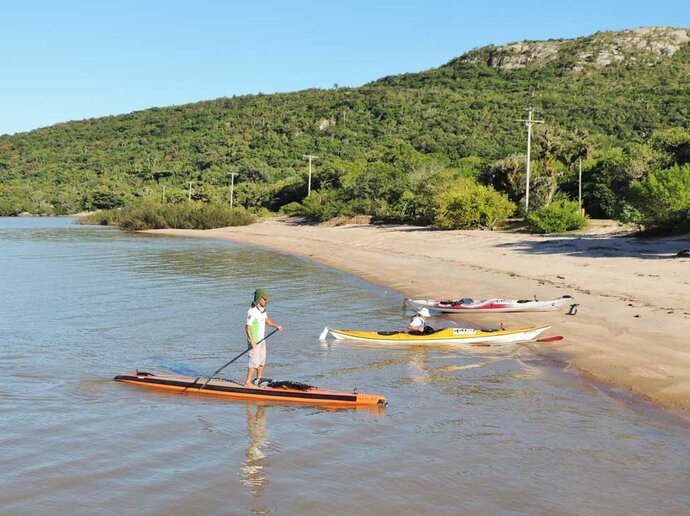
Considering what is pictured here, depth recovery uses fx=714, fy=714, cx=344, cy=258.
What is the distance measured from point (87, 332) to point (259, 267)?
16.1 meters

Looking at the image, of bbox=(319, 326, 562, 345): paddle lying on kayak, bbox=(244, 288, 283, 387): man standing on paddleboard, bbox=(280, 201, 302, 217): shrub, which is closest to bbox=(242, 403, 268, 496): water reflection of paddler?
bbox=(244, 288, 283, 387): man standing on paddleboard

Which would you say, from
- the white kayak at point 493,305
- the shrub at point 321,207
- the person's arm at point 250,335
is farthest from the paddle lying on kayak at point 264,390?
the shrub at point 321,207

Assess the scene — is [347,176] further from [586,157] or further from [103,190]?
[103,190]

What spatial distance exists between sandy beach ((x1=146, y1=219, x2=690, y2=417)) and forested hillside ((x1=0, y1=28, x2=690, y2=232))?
9.93 metres

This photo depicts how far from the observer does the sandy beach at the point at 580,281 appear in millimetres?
11719

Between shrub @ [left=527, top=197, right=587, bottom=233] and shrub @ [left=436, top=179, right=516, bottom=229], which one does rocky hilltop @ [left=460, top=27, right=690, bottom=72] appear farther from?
shrub @ [left=527, top=197, right=587, bottom=233]

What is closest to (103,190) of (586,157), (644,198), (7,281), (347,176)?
(347,176)

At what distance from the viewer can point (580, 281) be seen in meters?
20.8

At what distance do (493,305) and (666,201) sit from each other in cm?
1304

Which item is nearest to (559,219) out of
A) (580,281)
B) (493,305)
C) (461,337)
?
(580,281)

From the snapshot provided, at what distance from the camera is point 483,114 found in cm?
10400

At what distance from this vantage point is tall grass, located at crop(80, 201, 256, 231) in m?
68.1

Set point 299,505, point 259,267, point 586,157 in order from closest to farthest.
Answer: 1. point 299,505
2. point 259,267
3. point 586,157

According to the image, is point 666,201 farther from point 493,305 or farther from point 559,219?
point 493,305
